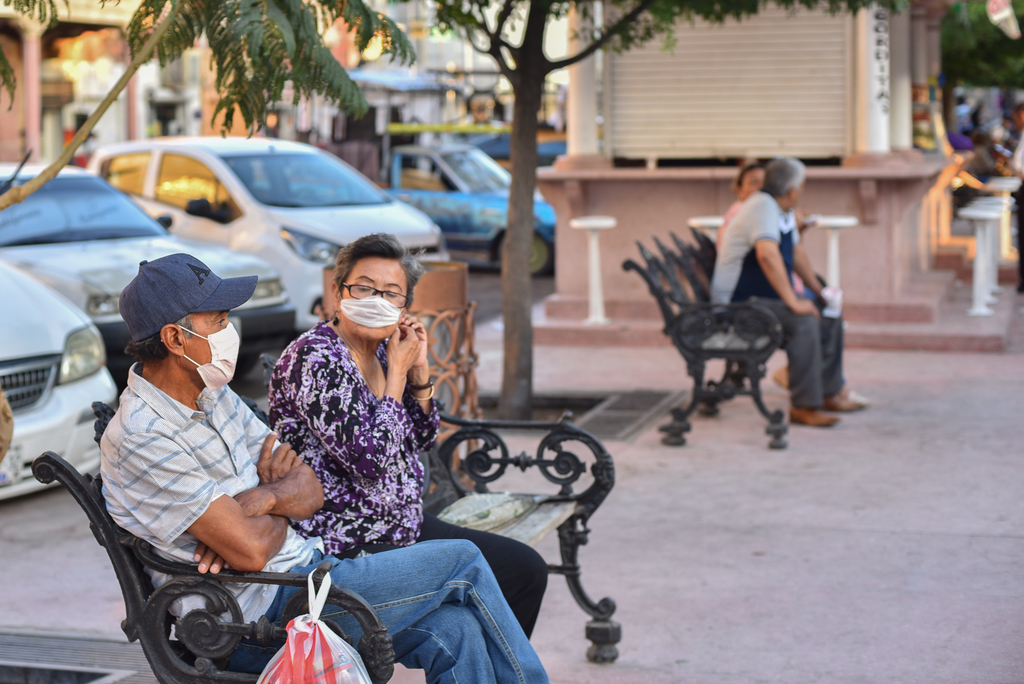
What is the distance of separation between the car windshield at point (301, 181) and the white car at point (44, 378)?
4516 mm

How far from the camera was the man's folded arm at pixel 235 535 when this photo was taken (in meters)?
2.88

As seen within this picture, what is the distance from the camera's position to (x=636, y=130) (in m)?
11.2

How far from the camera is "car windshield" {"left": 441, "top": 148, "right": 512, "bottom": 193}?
1692 centimetres

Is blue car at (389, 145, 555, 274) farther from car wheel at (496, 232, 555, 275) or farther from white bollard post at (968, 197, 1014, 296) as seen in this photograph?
white bollard post at (968, 197, 1014, 296)

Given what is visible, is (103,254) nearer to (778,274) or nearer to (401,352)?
(778,274)

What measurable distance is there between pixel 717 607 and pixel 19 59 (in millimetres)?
29307

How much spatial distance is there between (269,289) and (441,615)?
21.1ft

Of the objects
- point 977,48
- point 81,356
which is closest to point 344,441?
point 81,356

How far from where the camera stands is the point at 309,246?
34.4 ft

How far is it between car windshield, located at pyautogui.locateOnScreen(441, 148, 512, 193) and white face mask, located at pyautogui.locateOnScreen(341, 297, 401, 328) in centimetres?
1341

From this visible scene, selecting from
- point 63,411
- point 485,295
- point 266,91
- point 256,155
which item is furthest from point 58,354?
point 485,295

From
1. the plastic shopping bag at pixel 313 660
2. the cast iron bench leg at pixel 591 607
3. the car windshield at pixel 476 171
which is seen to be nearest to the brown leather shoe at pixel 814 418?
the cast iron bench leg at pixel 591 607

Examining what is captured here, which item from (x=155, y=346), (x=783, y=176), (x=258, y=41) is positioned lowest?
(x=155, y=346)

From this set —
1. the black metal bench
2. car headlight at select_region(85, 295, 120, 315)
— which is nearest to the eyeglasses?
the black metal bench
